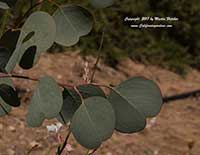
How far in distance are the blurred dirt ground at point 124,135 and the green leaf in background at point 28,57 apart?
1.42 meters

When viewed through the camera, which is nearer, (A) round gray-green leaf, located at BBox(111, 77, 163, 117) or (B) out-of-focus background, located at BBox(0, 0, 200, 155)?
(A) round gray-green leaf, located at BBox(111, 77, 163, 117)

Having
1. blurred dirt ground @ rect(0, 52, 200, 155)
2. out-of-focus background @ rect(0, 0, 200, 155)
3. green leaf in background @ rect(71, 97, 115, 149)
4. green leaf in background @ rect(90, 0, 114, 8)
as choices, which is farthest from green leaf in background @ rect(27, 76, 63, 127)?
out-of-focus background @ rect(0, 0, 200, 155)

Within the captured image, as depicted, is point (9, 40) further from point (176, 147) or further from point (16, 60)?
point (176, 147)

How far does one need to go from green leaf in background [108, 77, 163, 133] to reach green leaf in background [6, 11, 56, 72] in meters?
0.16

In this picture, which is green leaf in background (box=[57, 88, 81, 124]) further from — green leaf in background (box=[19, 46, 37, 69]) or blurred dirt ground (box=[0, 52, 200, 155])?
blurred dirt ground (box=[0, 52, 200, 155])

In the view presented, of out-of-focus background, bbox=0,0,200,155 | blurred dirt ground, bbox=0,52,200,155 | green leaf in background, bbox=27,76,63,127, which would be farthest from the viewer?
out-of-focus background, bbox=0,0,200,155

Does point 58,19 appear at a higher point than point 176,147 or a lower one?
higher

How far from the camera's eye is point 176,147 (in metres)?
3.87

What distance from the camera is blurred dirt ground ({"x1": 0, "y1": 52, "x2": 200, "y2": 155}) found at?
3418mm

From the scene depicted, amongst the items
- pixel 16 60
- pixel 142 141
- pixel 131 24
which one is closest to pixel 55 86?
pixel 16 60

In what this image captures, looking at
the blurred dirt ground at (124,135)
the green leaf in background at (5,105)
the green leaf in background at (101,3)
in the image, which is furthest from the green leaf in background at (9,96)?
the blurred dirt ground at (124,135)

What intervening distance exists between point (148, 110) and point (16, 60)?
27 centimetres

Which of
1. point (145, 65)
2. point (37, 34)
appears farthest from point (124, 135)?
point (37, 34)

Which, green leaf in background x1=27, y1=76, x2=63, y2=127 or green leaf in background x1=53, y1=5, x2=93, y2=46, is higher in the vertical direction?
green leaf in background x1=53, y1=5, x2=93, y2=46
